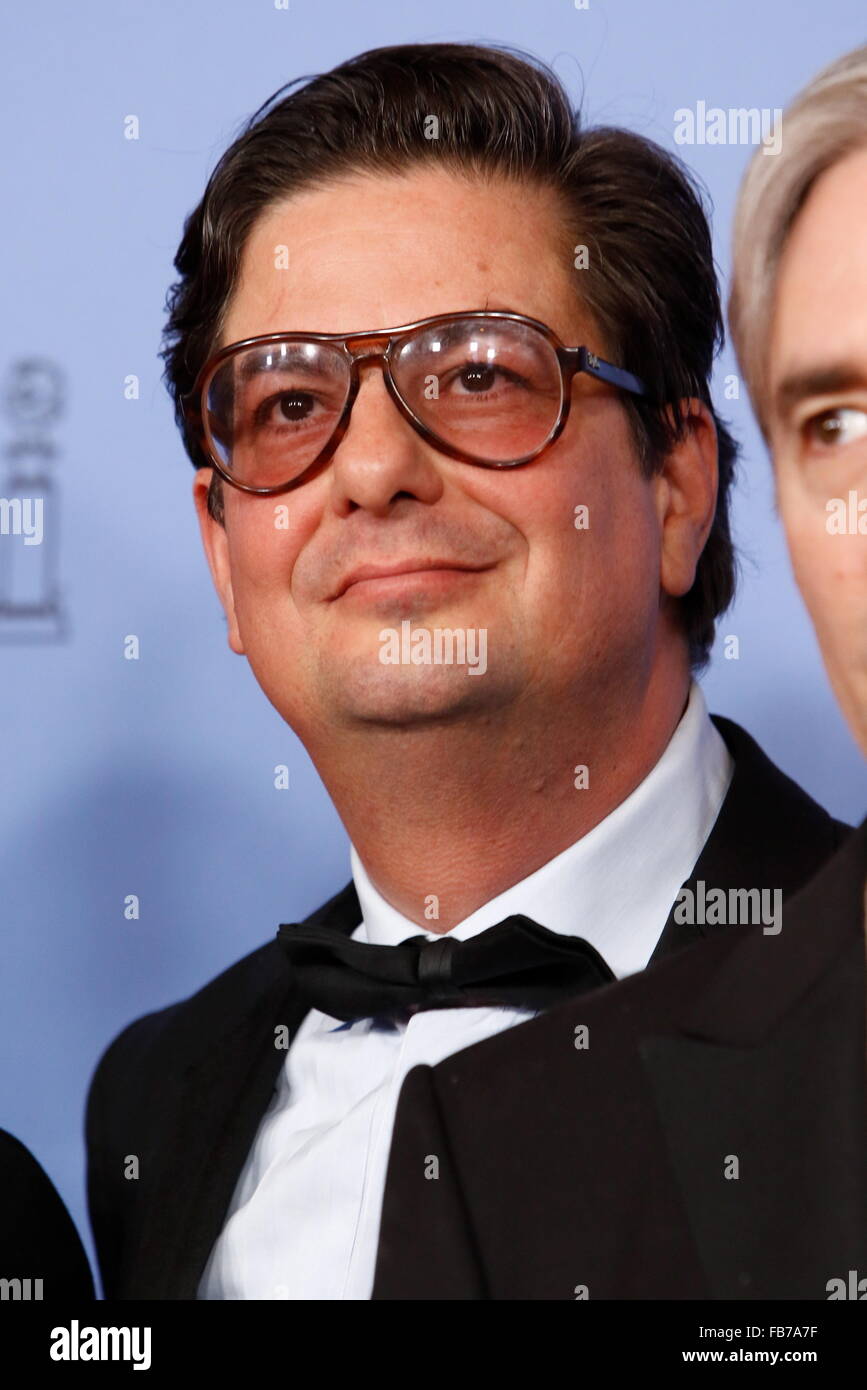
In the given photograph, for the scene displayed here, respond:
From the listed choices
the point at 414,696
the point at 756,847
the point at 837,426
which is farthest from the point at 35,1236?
the point at 837,426

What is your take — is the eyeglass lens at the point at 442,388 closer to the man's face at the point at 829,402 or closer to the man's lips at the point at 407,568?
the man's lips at the point at 407,568

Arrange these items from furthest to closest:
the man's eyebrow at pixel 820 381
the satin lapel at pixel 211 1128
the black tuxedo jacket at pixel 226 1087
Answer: the satin lapel at pixel 211 1128 < the black tuxedo jacket at pixel 226 1087 < the man's eyebrow at pixel 820 381

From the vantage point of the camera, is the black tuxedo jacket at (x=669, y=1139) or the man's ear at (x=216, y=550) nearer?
the black tuxedo jacket at (x=669, y=1139)

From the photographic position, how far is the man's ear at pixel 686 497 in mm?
1599

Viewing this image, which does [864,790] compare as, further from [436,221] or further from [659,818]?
[436,221]

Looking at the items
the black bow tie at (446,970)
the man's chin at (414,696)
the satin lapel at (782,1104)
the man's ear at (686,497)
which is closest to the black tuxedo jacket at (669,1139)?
the satin lapel at (782,1104)

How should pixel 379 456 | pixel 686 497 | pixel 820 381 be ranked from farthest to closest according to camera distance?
1. pixel 686 497
2. pixel 379 456
3. pixel 820 381

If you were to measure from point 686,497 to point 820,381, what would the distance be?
0.41m

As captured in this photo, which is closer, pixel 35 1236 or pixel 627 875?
pixel 627 875

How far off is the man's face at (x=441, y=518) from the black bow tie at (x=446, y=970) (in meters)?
0.19

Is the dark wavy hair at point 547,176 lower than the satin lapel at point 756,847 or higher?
higher

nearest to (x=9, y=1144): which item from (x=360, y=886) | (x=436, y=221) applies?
(x=360, y=886)

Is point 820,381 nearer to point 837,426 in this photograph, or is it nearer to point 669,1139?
point 837,426

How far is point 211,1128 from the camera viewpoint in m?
1.65
